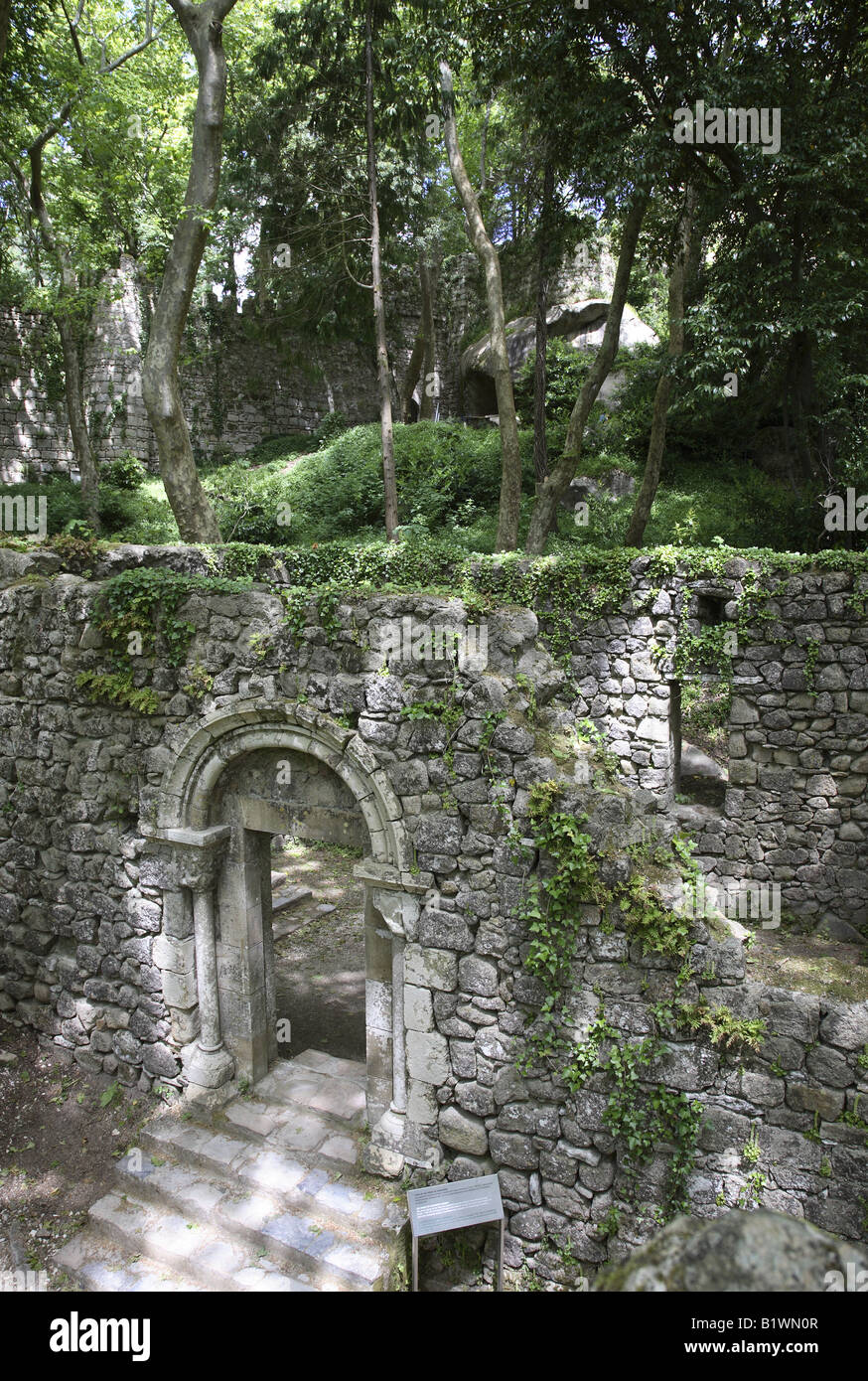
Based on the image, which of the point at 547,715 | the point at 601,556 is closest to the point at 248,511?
the point at 601,556

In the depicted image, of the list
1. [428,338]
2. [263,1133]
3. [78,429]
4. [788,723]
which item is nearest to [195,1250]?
[263,1133]

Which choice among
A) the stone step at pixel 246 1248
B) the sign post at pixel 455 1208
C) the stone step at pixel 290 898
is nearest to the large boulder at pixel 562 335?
the stone step at pixel 290 898

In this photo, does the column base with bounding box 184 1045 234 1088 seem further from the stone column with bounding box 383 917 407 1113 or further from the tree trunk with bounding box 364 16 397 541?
the tree trunk with bounding box 364 16 397 541

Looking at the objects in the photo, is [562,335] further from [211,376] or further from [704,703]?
[704,703]

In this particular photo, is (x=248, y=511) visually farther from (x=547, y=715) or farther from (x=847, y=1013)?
(x=847, y=1013)

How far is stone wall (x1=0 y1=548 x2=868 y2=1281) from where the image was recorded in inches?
179

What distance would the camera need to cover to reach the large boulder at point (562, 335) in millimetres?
20281

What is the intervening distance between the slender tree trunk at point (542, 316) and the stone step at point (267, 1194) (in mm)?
11573

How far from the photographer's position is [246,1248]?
527 centimetres

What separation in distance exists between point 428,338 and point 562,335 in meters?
4.16

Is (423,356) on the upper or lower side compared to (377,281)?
upper

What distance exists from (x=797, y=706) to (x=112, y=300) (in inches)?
718

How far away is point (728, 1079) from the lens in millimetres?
4559

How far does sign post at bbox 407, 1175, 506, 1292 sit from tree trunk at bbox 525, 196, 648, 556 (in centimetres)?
877
